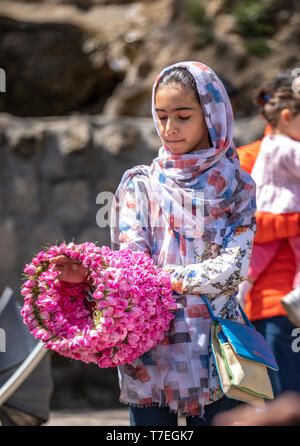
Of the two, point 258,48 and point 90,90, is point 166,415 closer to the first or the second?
point 258,48

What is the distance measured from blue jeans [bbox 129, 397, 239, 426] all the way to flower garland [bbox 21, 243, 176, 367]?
23 centimetres

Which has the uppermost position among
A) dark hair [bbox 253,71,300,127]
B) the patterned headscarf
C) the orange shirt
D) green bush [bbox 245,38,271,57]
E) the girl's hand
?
green bush [bbox 245,38,271,57]

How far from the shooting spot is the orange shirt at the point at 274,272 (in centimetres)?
322

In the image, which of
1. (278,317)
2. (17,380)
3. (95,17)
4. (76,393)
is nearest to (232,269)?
(278,317)

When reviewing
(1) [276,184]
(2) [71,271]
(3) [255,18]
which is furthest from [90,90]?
(2) [71,271]

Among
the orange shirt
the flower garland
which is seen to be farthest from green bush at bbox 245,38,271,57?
the flower garland

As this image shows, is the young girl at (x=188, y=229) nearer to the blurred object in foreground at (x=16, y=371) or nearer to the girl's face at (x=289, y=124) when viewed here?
the girl's face at (x=289, y=124)

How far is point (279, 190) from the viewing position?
326 centimetres

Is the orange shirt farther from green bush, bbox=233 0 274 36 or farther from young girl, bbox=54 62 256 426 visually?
green bush, bbox=233 0 274 36

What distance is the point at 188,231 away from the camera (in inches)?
97.7

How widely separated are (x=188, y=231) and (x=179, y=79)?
0.54m

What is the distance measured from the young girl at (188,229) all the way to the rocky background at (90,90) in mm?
1456

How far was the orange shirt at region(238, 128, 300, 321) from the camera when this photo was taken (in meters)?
3.22

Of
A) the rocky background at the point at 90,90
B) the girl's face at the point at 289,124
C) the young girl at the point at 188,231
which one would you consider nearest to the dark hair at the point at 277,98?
the girl's face at the point at 289,124
